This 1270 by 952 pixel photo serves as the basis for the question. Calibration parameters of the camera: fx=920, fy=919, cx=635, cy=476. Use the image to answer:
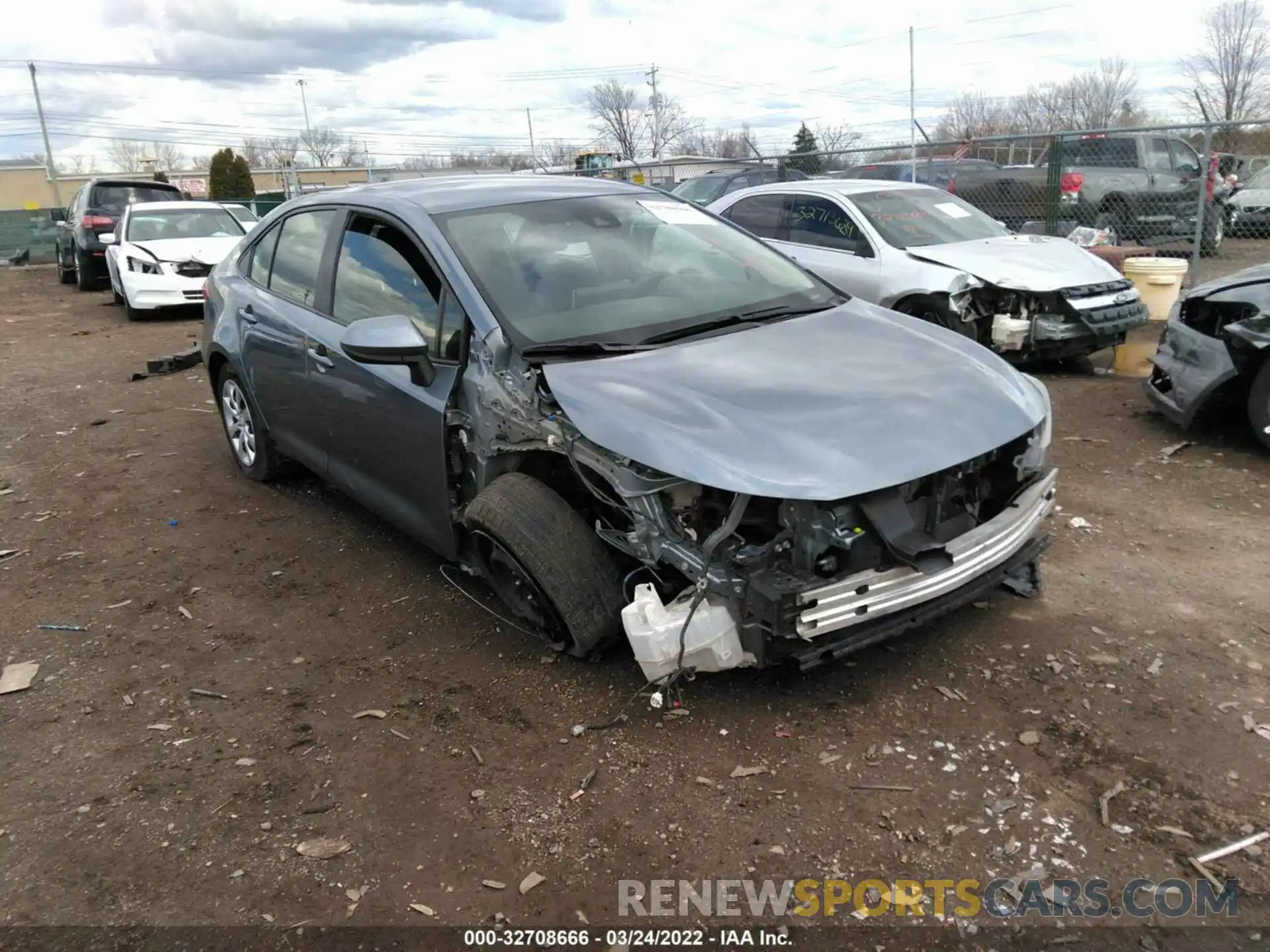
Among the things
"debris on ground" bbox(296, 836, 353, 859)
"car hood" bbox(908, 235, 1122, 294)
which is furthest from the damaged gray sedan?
"debris on ground" bbox(296, 836, 353, 859)

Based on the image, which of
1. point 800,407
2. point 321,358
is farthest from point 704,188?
point 800,407

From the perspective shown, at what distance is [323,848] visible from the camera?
2689 millimetres

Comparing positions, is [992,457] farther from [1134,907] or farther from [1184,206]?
[1184,206]

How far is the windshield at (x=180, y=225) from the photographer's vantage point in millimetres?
13070

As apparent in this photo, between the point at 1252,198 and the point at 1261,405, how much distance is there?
34.6ft

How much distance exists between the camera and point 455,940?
2.36 metres

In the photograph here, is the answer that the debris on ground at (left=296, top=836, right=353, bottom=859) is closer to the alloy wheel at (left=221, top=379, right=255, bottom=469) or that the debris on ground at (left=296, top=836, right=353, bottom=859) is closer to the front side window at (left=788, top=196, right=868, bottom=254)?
the alloy wheel at (left=221, top=379, right=255, bottom=469)

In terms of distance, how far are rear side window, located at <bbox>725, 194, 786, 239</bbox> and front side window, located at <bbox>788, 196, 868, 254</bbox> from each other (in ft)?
0.45

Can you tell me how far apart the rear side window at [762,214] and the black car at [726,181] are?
549cm

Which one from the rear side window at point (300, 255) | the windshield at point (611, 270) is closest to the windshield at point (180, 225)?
the rear side window at point (300, 255)

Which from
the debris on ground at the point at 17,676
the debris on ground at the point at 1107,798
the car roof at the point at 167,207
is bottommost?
the debris on ground at the point at 1107,798

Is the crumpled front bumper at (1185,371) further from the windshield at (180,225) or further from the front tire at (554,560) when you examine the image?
the windshield at (180,225)

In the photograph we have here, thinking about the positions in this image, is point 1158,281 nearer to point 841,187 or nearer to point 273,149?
point 841,187

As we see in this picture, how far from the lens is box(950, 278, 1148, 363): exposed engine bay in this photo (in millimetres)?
7137
